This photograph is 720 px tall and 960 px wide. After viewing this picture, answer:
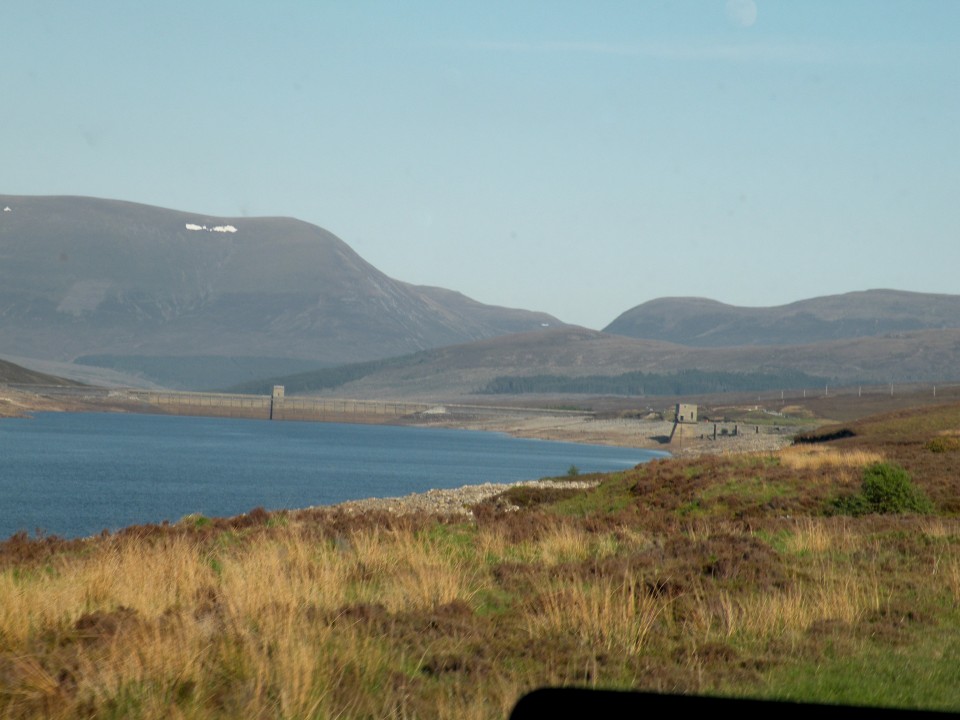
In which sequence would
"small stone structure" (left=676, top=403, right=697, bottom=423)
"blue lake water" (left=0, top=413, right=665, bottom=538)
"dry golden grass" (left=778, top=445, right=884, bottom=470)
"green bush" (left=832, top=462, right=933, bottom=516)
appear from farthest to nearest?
"small stone structure" (left=676, top=403, right=697, bottom=423)
"blue lake water" (left=0, top=413, right=665, bottom=538)
"dry golden grass" (left=778, top=445, right=884, bottom=470)
"green bush" (left=832, top=462, right=933, bottom=516)

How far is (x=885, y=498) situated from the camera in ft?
82.7

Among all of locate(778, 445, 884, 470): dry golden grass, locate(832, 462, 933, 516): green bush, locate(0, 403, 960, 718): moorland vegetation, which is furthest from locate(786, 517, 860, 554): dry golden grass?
locate(778, 445, 884, 470): dry golden grass

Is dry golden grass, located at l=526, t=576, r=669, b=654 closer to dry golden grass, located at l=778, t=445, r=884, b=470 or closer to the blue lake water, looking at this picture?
the blue lake water

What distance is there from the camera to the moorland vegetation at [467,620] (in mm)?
8336

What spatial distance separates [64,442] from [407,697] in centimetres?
12816

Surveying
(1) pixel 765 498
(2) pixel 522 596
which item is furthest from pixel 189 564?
(1) pixel 765 498

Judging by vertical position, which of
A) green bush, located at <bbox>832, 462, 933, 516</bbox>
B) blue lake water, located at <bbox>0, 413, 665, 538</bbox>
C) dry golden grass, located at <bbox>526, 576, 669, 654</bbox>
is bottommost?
blue lake water, located at <bbox>0, 413, 665, 538</bbox>

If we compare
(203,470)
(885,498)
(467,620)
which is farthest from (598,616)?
(203,470)

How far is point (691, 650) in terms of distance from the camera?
10203 mm

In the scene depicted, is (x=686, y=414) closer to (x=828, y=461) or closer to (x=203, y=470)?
(x=203, y=470)

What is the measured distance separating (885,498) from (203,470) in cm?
7286

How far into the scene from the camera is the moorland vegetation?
8336 mm

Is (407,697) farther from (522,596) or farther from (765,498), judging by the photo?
(765,498)

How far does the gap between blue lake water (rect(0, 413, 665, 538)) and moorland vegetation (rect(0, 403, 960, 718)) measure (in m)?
9.21
